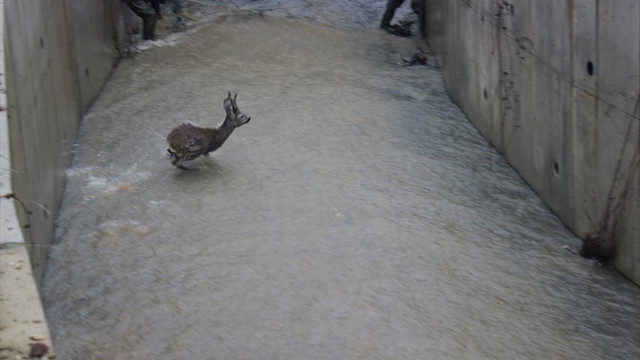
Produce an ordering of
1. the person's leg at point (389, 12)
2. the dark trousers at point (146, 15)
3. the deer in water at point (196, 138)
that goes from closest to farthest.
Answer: the deer in water at point (196, 138) < the dark trousers at point (146, 15) < the person's leg at point (389, 12)

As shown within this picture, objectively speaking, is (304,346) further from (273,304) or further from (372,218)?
(372,218)

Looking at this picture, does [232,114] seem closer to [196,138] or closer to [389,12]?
[196,138]

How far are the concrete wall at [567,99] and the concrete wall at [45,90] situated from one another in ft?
13.2

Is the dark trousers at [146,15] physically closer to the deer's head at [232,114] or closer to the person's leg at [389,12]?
A: the person's leg at [389,12]

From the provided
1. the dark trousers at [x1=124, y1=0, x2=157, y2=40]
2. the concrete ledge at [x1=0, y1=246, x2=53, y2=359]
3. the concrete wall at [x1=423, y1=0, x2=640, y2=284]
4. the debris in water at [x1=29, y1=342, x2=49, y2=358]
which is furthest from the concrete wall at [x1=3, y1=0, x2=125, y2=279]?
the concrete wall at [x1=423, y1=0, x2=640, y2=284]

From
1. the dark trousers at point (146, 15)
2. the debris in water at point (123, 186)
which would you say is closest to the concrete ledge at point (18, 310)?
the debris in water at point (123, 186)

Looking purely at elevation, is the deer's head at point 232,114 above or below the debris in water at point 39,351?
below

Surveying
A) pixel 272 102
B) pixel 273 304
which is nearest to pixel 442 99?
pixel 272 102

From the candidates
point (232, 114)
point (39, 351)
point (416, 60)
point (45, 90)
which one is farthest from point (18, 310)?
point (416, 60)

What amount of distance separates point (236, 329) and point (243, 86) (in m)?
5.69

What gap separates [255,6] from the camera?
1451 centimetres

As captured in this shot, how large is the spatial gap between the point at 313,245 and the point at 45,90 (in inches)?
93.7

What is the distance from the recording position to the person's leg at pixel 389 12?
13.9 metres

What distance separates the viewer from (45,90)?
23.9ft
